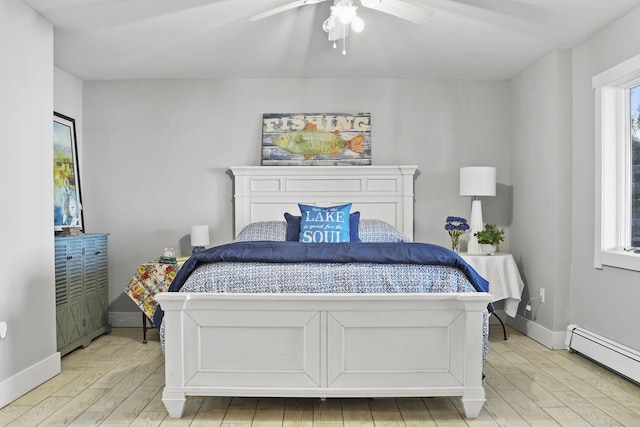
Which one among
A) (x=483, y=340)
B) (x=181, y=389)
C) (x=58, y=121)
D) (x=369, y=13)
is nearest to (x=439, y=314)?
(x=483, y=340)

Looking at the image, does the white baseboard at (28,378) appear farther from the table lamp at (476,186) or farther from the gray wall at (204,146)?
the table lamp at (476,186)

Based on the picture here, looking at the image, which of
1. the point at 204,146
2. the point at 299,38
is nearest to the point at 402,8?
the point at 299,38

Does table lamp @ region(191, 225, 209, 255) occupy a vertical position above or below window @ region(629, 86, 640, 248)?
below

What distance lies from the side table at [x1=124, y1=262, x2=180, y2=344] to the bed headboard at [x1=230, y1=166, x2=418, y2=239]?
35.7 inches

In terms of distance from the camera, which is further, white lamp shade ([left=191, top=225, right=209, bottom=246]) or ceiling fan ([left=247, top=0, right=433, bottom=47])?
white lamp shade ([left=191, top=225, right=209, bottom=246])

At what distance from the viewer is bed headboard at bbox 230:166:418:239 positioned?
17.0ft

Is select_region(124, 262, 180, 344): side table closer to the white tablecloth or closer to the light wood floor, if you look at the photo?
the light wood floor

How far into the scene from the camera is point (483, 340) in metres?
2.96

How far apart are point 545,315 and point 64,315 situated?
3750 millimetres

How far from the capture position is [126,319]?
5305mm

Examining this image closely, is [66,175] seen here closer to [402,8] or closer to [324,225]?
[324,225]

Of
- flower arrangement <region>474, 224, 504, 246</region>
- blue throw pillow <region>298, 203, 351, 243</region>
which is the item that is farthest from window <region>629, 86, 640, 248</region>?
blue throw pillow <region>298, 203, 351, 243</region>

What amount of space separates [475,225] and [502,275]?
1.74 feet

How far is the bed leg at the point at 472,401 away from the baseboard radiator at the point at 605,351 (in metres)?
1.19
